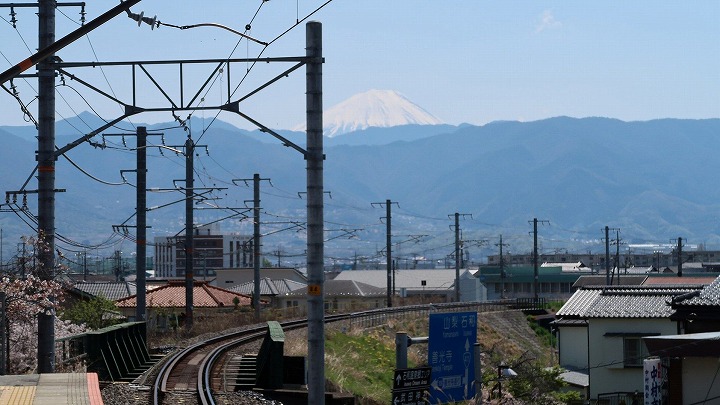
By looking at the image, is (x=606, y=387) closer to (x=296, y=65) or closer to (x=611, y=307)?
(x=611, y=307)

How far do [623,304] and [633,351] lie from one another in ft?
6.20

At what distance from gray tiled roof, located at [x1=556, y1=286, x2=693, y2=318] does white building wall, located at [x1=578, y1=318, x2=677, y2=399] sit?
0.23 m

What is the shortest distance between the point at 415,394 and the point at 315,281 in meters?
4.19

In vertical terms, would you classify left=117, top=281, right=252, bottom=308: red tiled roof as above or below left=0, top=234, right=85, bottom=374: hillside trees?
below

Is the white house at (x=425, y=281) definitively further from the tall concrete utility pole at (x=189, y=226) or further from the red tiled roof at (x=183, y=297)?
the tall concrete utility pole at (x=189, y=226)

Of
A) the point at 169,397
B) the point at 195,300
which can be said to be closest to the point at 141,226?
the point at 169,397

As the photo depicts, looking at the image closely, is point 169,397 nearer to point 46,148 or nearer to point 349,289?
point 46,148

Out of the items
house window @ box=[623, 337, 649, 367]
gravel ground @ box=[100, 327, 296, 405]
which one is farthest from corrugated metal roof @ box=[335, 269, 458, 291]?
gravel ground @ box=[100, 327, 296, 405]

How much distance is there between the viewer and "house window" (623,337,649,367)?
99.4 ft

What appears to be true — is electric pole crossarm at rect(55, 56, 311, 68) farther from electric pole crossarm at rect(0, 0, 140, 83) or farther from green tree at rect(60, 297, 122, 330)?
green tree at rect(60, 297, 122, 330)

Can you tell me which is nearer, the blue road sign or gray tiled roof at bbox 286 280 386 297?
the blue road sign

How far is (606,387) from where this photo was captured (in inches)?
1205

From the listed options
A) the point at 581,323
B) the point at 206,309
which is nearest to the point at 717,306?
the point at 581,323

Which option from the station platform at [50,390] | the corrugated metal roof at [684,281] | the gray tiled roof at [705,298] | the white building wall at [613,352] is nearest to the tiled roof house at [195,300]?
the corrugated metal roof at [684,281]
